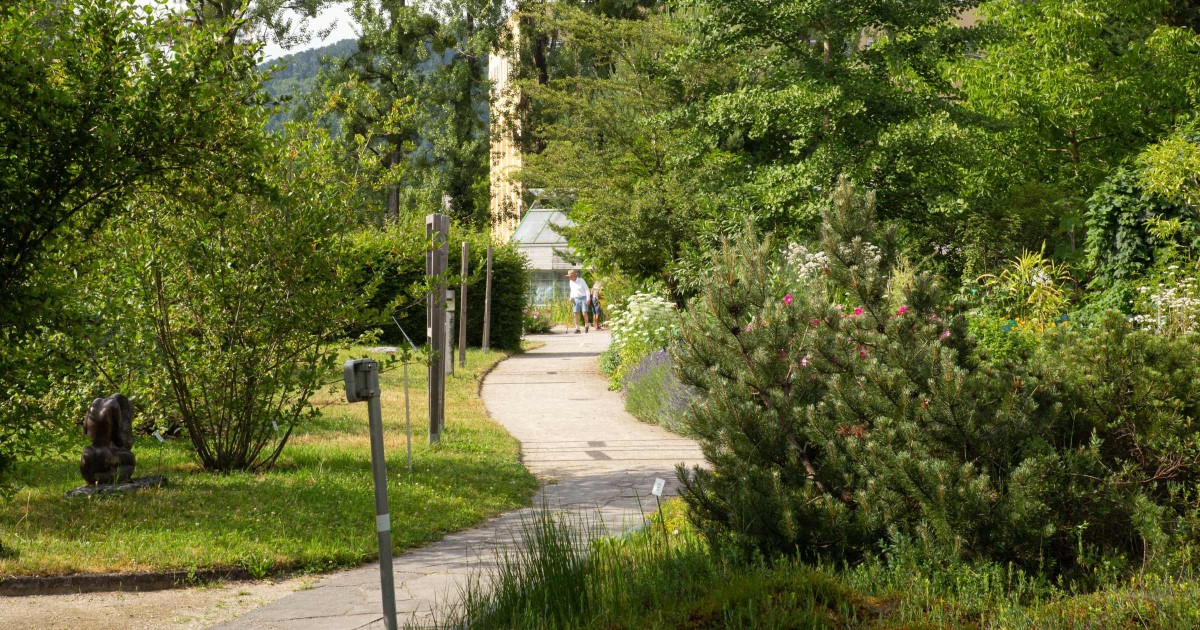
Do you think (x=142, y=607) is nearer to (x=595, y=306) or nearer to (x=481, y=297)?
(x=481, y=297)

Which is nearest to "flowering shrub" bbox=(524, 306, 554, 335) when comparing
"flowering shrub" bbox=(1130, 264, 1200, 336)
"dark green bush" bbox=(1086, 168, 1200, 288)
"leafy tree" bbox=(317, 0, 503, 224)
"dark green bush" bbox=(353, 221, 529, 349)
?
"dark green bush" bbox=(353, 221, 529, 349)

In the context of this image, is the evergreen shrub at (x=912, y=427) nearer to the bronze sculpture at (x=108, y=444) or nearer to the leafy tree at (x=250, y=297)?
the leafy tree at (x=250, y=297)

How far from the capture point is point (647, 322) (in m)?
18.0

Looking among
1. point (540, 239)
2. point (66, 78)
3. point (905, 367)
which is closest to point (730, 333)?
point (905, 367)

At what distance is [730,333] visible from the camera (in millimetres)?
5980

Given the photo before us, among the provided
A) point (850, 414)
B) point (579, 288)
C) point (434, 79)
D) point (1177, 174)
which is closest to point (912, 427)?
point (850, 414)

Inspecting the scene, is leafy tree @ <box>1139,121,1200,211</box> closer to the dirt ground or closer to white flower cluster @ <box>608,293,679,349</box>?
white flower cluster @ <box>608,293,679,349</box>

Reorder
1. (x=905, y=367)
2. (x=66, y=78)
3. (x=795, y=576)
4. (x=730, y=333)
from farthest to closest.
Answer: (x=66, y=78), (x=730, y=333), (x=905, y=367), (x=795, y=576)

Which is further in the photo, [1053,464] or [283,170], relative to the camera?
[283,170]

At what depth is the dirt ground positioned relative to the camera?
581cm

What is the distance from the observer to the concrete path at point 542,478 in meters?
5.98

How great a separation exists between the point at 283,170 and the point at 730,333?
16.0ft

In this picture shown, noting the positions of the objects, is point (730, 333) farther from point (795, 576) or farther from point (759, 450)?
point (795, 576)

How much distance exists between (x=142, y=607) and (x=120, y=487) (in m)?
2.60
